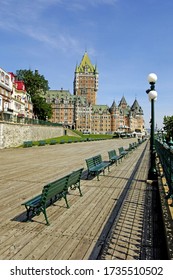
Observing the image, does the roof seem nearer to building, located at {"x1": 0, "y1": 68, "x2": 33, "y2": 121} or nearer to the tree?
the tree

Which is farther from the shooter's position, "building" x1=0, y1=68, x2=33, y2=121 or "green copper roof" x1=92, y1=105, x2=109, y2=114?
"green copper roof" x1=92, y1=105, x2=109, y2=114

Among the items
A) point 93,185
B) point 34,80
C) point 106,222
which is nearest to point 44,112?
point 34,80

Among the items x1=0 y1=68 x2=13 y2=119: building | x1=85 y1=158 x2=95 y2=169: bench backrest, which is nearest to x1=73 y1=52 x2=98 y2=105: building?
x1=0 y1=68 x2=13 y2=119: building

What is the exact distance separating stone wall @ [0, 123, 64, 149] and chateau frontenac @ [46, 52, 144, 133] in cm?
9015

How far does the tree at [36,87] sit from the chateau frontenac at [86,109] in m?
71.1

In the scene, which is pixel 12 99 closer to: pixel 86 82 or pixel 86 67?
pixel 86 82

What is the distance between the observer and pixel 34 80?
65312 mm

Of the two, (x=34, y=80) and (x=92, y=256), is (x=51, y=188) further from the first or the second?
(x=34, y=80)

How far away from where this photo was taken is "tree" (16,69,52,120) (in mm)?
65250

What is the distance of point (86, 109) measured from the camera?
14612 centimetres

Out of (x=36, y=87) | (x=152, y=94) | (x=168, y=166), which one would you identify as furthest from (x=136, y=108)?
(x=168, y=166)

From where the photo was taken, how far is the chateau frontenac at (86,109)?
474 ft

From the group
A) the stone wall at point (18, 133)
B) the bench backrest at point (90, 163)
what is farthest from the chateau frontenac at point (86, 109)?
the bench backrest at point (90, 163)

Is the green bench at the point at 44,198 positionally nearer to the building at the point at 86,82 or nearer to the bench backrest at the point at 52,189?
the bench backrest at the point at 52,189
